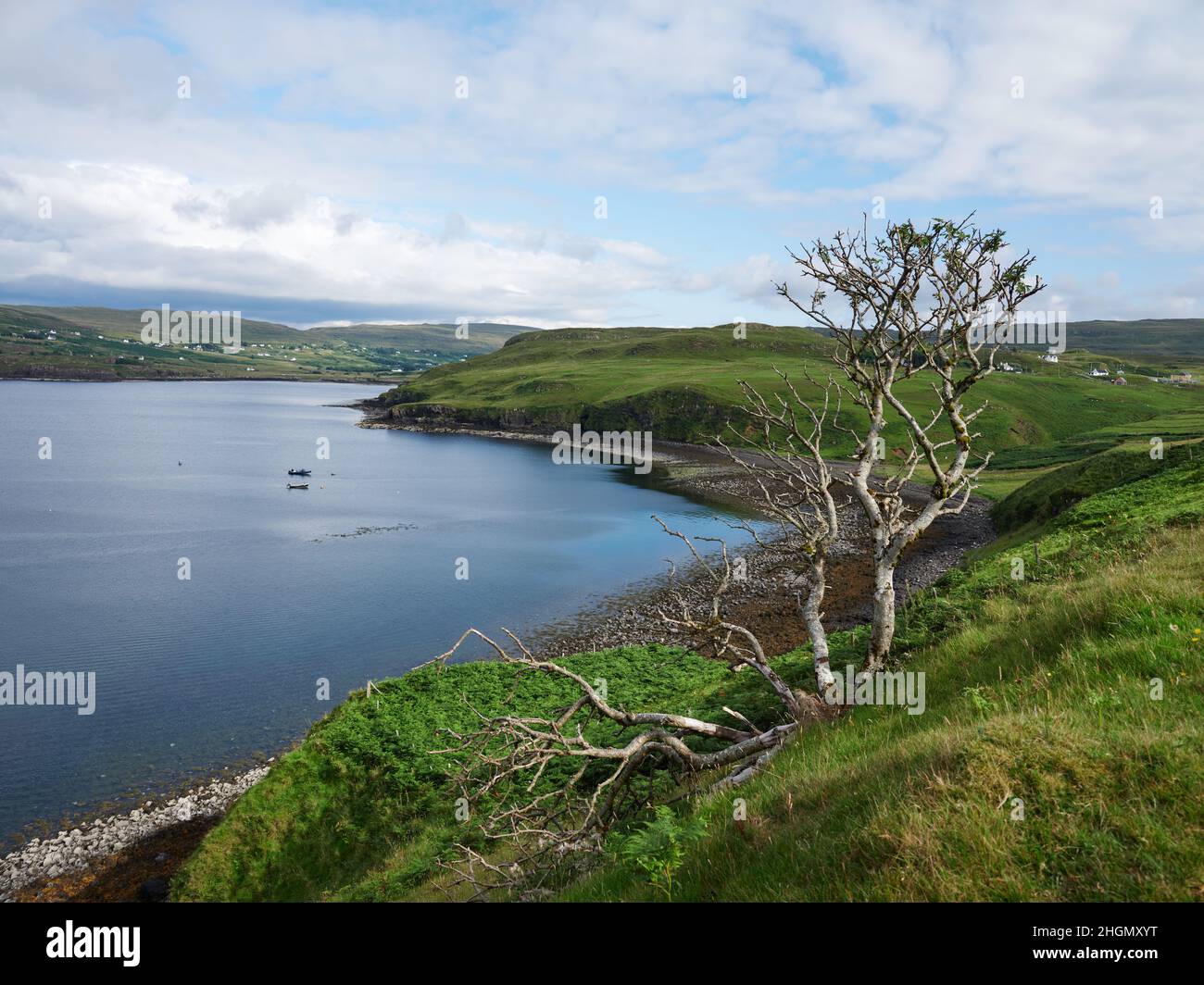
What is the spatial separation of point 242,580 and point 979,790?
6134cm

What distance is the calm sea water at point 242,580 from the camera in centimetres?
3347

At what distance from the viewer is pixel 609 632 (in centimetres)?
4800

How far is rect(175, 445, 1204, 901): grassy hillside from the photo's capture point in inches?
247

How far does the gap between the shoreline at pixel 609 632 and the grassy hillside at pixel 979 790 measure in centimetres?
399

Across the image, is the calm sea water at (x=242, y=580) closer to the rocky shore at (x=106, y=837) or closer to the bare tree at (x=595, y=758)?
the rocky shore at (x=106, y=837)

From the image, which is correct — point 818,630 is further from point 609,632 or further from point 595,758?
point 609,632

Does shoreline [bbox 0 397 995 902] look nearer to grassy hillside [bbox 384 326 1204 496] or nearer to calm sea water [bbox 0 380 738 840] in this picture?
calm sea water [bbox 0 380 738 840]

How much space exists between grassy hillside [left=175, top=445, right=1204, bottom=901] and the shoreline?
399 centimetres

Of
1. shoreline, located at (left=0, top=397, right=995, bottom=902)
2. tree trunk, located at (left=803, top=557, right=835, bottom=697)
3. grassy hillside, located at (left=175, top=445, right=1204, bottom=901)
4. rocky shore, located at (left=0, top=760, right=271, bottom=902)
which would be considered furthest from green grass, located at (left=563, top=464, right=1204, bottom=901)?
rocky shore, located at (left=0, top=760, right=271, bottom=902)

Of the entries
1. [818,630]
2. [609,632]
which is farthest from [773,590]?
[818,630]

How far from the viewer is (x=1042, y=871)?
618 centimetres
